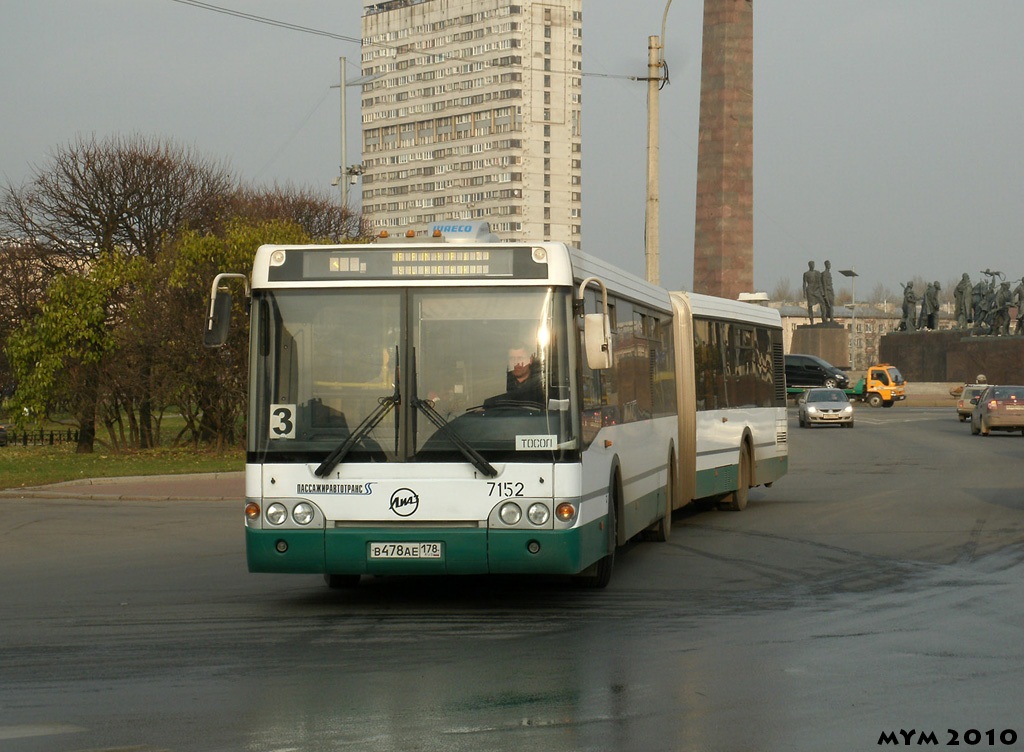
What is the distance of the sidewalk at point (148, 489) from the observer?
67.2 ft

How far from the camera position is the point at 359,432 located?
31.3ft

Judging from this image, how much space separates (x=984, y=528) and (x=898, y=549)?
2331mm

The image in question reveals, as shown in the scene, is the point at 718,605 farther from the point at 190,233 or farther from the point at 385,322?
the point at 190,233

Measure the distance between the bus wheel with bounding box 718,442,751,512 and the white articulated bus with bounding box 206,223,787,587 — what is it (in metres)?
7.87

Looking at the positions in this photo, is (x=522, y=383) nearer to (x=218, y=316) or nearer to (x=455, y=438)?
(x=455, y=438)

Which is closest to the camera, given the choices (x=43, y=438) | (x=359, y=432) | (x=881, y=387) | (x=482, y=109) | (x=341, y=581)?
(x=359, y=432)

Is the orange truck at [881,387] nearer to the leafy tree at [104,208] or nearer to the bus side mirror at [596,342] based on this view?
the leafy tree at [104,208]

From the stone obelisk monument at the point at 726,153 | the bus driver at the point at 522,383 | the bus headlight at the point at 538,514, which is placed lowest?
the bus headlight at the point at 538,514

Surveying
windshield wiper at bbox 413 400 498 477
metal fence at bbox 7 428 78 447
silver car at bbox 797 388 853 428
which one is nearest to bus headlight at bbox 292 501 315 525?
windshield wiper at bbox 413 400 498 477

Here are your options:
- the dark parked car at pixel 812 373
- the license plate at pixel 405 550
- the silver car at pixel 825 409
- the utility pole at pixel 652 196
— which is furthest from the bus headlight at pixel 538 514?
the dark parked car at pixel 812 373

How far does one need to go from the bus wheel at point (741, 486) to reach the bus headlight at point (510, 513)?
8628 mm

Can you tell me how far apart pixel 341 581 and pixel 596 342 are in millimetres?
2977

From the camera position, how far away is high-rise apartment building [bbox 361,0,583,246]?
163m

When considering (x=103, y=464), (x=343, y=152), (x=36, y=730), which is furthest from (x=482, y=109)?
(x=36, y=730)
